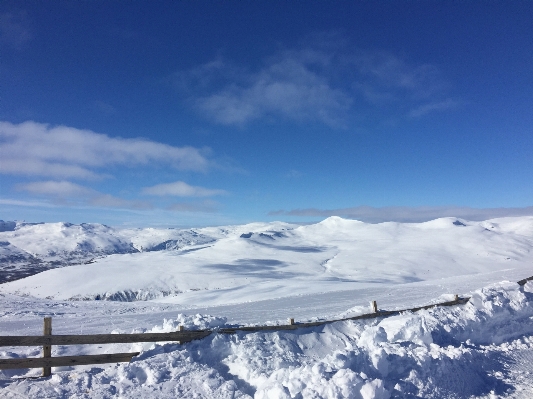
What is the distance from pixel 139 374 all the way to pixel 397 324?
24.8 ft

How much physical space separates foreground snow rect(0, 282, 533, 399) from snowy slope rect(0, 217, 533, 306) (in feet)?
56.5

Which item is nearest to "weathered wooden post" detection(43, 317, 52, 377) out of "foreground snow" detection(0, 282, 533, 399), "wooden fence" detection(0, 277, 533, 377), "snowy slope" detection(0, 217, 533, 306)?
"wooden fence" detection(0, 277, 533, 377)

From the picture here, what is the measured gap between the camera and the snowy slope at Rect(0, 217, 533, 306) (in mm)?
34406

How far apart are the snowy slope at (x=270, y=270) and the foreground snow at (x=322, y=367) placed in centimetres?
1722

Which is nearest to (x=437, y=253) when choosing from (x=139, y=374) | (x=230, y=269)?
(x=230, y=269)

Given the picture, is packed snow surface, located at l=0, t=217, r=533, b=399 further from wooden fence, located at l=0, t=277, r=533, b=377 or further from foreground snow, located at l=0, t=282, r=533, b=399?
wooden fence, located at l=0, t=277, r=533, b=377

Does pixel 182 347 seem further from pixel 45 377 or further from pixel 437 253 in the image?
pixel 437 253

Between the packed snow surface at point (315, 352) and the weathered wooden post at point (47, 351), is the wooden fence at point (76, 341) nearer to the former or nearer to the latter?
the weathered wooden post at point (47, 351)

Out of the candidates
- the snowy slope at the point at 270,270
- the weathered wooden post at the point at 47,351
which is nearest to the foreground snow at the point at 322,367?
the weathered wooden post at the point at 47,351

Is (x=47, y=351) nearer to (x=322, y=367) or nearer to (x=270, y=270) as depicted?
(x=322, y=367)

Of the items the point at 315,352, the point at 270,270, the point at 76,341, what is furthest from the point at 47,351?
the point at 270,270

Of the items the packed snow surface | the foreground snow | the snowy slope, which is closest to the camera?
the foreground snow

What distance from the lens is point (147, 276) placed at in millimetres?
47156

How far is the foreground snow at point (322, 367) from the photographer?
6.77 m
